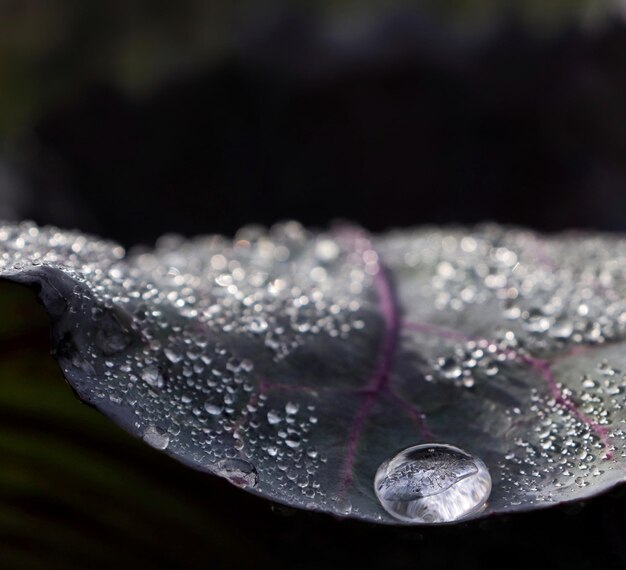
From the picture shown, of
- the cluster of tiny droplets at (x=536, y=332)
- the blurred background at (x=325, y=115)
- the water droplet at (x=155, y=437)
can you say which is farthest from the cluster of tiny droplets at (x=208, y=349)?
the blurred background at (x=325, y=115)

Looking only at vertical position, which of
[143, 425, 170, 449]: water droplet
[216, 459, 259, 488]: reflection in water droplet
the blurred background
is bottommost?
[216, 459, 259, 488]: reflection in water droplet

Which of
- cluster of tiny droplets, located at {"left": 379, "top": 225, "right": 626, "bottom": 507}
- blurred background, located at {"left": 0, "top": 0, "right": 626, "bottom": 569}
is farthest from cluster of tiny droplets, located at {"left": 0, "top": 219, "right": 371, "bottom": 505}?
blurred background, located at {"left": 0, "top": 0, "right": 626, "bottom": 569}

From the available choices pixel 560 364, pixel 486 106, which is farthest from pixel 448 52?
pixel 560 364

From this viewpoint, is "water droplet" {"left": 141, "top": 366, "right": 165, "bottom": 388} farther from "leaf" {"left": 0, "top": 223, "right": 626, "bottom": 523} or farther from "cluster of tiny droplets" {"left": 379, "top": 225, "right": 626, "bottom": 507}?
"cluster of tiny droplets" {"left": 379, "top": 225, "right": 626, "bottom": 507}

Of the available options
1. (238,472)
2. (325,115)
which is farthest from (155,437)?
(325,115)

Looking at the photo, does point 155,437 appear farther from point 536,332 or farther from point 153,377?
point 536,332

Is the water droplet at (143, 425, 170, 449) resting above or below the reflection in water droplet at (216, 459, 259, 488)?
above

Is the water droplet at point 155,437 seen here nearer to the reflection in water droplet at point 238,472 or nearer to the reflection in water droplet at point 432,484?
the reflection in water droplet at point 238,472
